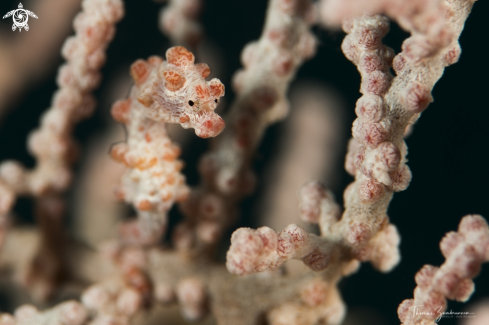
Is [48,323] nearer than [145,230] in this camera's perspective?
Yes

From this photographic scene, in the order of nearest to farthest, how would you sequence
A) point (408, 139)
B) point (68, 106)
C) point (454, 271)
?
point (454, 271) < point (68, 106) < point (408, 139)

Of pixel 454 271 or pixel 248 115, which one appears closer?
pixel 454 271

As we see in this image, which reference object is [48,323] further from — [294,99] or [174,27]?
[294,99]

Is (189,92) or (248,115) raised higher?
(248,115)

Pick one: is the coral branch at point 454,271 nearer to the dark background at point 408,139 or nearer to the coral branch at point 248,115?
the coral branch at point 248,115

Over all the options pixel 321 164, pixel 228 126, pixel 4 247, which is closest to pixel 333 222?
pixel 228 126

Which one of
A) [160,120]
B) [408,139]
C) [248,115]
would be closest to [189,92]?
[160,120]

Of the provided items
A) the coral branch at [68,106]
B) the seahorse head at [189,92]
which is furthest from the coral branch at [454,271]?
the coral branch at [68,106]

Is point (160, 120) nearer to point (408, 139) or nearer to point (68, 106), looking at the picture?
point (68, 106)
